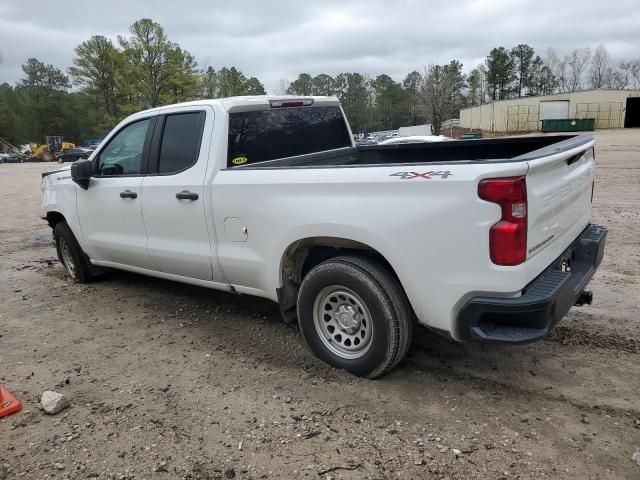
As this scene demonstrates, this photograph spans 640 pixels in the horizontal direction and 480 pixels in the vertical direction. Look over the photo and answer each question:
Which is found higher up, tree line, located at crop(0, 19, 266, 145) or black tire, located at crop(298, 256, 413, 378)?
tree line, located at crop(0, 19, 266, 145)

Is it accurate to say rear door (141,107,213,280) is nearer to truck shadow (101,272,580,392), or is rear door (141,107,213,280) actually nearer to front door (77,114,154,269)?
front door (77,114,154,269)

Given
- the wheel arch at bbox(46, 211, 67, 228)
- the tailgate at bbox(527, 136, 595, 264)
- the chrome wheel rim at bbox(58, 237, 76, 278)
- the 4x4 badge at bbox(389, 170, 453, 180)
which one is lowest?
the chrome wheel rim at bbox(58, 237, 76, 278)

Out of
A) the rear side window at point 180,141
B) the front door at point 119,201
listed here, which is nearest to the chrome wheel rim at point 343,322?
the rear side window at point 180,141

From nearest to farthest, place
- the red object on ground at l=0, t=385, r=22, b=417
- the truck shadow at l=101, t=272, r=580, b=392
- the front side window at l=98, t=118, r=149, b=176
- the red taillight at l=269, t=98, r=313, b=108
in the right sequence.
→ 1. the red object on ground at l=0, t=385, r=22, b=417
2. the truck shadow at l=101, t=272, r=580, b=392
3. the red taillight at l=269, t=98, r=313, b=108
4. the front side window at l=98, t=118, r=149, b=176

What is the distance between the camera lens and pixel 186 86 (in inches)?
2384

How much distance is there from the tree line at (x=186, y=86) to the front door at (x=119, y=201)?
57.0 m

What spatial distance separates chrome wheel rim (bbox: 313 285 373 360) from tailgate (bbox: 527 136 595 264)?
1157 mm

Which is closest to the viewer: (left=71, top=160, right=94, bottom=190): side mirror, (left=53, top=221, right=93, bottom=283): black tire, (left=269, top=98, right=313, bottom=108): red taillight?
(left=269, top=98, right=313, bottom=108): red taillight

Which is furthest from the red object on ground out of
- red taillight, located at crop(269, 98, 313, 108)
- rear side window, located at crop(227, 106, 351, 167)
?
red taillight, located at crop(269, 98, 313, 108)

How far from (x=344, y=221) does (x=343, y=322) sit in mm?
761

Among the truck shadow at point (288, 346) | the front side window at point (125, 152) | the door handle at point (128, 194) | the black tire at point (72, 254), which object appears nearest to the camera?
the truck shadow at point (288, 346)

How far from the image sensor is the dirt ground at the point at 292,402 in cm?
278

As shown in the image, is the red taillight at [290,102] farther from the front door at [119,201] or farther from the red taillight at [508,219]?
the red taillight at [508,219]

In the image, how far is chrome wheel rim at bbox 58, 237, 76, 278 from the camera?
622cm
